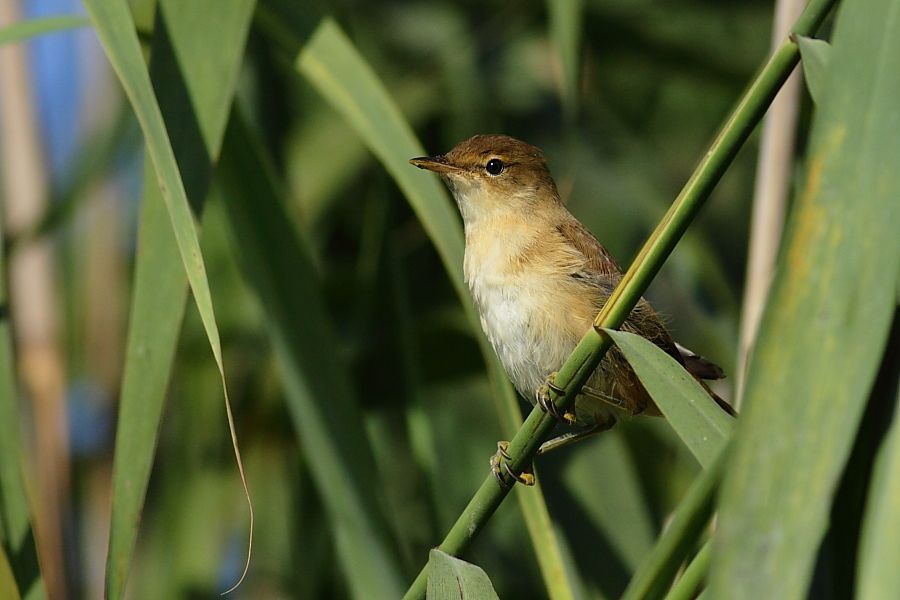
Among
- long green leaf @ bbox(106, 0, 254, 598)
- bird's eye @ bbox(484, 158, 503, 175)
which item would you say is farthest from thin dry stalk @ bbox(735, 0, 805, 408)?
long green leaf @ bbox(106, 0, 254, 598)

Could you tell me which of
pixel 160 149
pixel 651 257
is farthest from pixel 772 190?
pixel 160 149

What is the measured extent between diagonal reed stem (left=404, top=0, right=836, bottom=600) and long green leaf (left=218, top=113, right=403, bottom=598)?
600 millimetres

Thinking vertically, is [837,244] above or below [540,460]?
above

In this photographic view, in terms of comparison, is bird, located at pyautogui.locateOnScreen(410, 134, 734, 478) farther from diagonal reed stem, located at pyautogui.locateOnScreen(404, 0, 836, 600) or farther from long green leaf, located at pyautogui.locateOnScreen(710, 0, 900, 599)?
long green leaf, located at pyautogui.locateOnScreen(710, 0, 900, 599)

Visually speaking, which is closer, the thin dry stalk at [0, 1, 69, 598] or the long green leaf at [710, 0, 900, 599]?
the long green leaf at [710, 0, 900, 599]

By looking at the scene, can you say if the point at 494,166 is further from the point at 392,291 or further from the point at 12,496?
the point at 12,496

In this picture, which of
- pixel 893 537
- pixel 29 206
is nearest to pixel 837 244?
pixel 893 537

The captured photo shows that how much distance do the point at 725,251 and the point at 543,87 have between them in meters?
0.85

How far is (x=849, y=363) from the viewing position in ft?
3.13

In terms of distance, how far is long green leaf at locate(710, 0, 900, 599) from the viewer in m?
0.89

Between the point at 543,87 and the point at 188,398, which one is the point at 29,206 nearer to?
the point at 188,398

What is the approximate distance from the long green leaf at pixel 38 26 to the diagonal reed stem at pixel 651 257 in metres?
0.98

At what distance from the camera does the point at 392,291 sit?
2.50 m

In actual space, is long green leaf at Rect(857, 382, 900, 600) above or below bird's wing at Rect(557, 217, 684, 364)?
above
